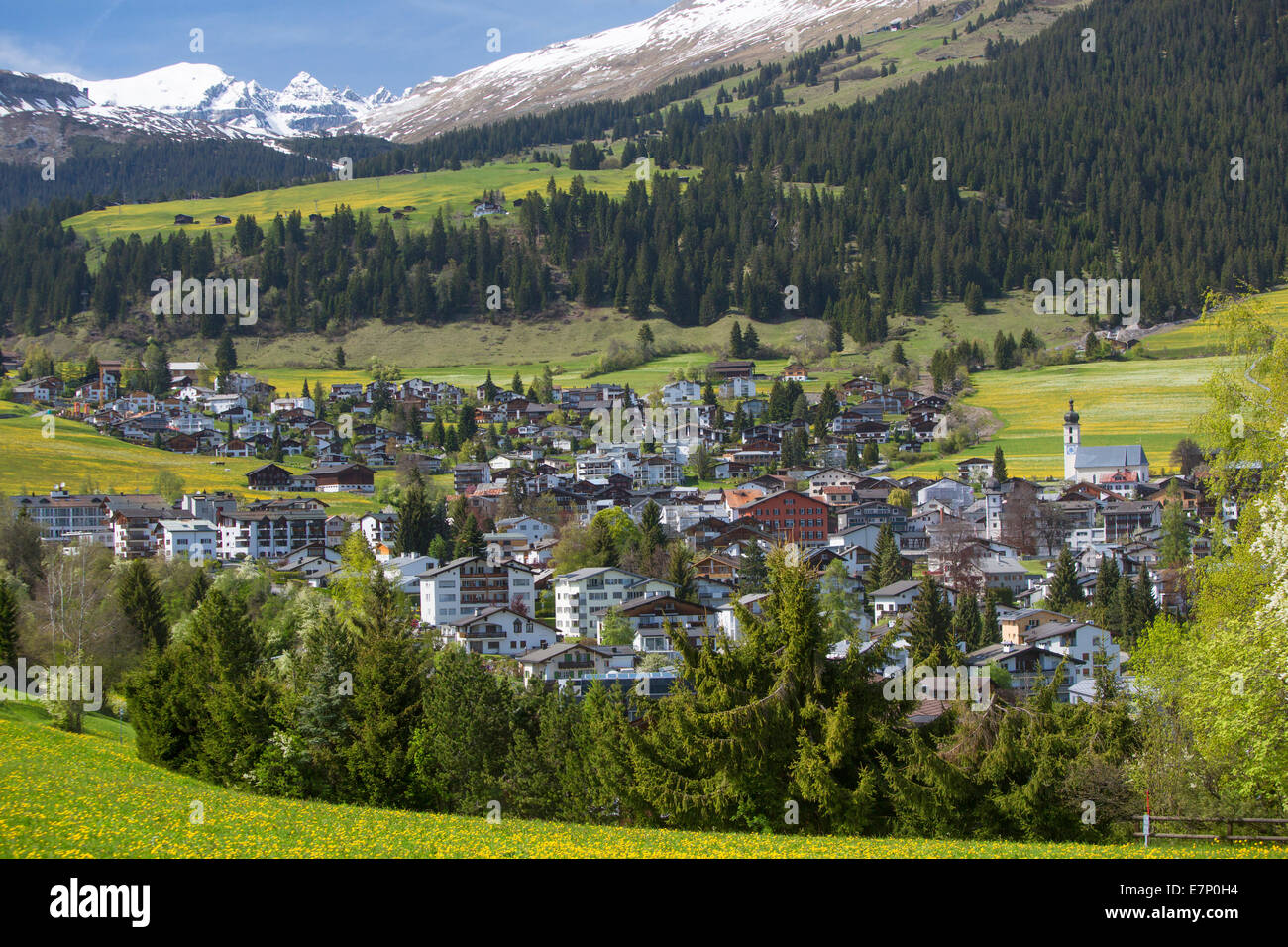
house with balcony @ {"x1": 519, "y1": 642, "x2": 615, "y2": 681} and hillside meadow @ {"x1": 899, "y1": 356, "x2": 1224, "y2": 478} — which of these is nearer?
house with balcony @ {"x1": 519, "y1": 642, "x2": 615, "y2": 681}

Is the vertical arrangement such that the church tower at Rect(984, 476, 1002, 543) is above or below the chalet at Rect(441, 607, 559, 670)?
above

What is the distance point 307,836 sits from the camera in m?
16.2

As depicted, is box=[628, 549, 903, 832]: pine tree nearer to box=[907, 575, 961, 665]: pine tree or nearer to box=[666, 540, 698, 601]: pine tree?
box=[907, 575, 961, 665]: pine tree

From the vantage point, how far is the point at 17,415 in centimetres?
12450

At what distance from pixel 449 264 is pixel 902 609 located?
132076mm

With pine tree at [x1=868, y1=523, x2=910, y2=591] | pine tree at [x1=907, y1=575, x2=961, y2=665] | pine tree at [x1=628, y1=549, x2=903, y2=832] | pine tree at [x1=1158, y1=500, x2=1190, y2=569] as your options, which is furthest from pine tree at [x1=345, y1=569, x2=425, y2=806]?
pine tree at [x1=1158, y1=500, x2=1190, y2=569]

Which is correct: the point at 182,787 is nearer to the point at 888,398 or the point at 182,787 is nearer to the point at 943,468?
the point at 943,468

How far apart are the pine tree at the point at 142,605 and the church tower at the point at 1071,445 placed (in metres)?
77.2

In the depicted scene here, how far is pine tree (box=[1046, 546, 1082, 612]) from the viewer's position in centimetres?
6775

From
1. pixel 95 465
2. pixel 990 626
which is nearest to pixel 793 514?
pixel 990 626

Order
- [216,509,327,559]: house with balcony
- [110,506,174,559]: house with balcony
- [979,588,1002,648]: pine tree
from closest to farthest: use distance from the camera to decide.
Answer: [979,588,1002,648]: pine tree < [110,506,174,559]: house with balcony < [216,509,327,559]: house with balcony

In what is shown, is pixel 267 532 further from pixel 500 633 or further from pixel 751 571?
pixel 751 571

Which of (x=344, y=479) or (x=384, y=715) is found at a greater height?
(x=384, y=715)

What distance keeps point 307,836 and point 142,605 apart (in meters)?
38.9
